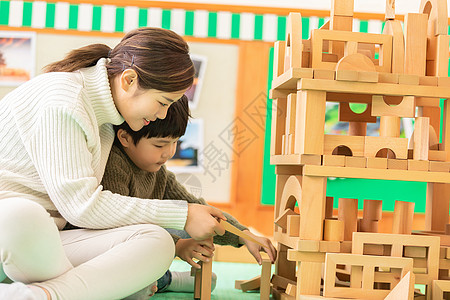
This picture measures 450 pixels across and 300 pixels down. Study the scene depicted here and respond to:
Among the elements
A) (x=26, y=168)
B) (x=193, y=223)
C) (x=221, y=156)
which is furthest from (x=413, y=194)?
(x=26, y=168)

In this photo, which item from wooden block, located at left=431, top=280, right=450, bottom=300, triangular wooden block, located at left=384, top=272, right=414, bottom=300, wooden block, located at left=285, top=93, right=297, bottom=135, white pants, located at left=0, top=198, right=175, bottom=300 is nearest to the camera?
white pants, located at left=0, top=198, right=175, bottom=300

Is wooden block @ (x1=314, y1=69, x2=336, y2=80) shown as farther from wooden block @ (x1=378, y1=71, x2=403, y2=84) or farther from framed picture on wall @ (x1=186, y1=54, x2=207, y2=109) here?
framed picture on wall @ (x1=186, y1=54, x2=207, y2=109)

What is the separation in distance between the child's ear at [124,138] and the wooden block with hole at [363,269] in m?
0.63

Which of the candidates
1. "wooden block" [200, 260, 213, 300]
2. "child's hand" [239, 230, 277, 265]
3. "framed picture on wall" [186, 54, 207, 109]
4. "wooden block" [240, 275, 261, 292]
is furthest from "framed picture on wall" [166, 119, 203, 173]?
"wooden block" [200, 260, 213, 300]

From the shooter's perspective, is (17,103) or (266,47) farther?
(266,47)

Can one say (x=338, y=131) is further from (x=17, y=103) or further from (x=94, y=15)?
(x=17, y=103)

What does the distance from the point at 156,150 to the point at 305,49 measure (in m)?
0.48

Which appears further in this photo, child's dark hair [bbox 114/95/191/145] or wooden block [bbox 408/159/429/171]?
child's dark hair [bbox 114/95/191/145]

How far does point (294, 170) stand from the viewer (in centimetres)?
163

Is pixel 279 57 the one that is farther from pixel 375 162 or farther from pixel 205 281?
pixel 205 281

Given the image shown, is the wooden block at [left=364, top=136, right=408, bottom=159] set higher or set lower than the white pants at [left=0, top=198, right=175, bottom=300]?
higher

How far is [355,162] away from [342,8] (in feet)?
1.31

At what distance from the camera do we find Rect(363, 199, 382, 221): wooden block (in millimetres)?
1480

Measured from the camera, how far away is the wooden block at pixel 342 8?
141cm
